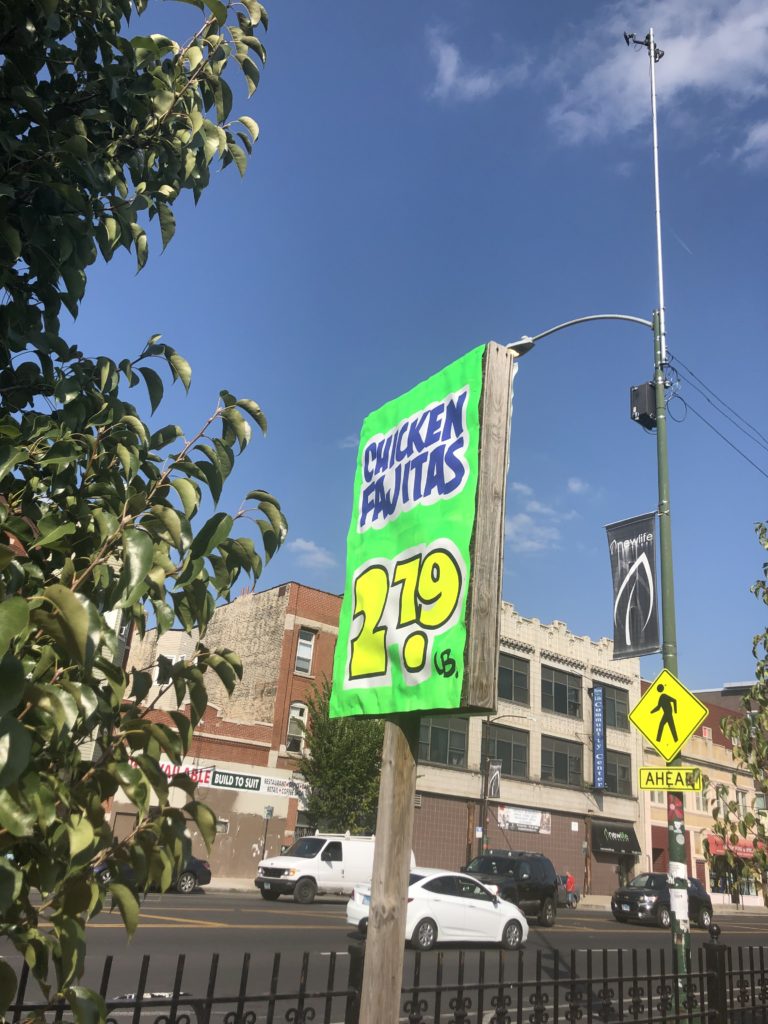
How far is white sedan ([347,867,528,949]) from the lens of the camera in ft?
52.6

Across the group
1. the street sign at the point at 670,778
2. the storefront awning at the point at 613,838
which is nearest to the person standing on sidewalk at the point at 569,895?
the storefront awning at the point at 613,838

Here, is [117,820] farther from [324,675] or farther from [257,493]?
[257,493]

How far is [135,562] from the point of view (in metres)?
1.85

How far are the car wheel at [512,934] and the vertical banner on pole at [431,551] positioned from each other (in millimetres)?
15879

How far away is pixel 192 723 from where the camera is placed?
86.0 inches

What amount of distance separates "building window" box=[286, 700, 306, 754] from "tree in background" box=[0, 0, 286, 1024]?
34.8 m


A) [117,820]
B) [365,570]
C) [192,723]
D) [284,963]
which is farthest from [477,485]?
[117,820]

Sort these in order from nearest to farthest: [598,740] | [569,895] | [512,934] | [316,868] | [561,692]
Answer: [512,934] → [316,868] → [569,895] → [561,692] → [598,740]

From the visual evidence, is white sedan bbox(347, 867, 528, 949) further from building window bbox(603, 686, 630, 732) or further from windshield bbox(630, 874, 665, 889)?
building window bbox(603, 686, 630, 732)

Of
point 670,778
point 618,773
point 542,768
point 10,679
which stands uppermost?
point 618,773

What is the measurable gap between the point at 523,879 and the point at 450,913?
934 cm

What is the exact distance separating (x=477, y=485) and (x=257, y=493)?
1.37 meters

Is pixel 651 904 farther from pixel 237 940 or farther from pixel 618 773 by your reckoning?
pixel 618 773

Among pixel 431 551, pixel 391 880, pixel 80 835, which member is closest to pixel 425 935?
pixel 391 880
